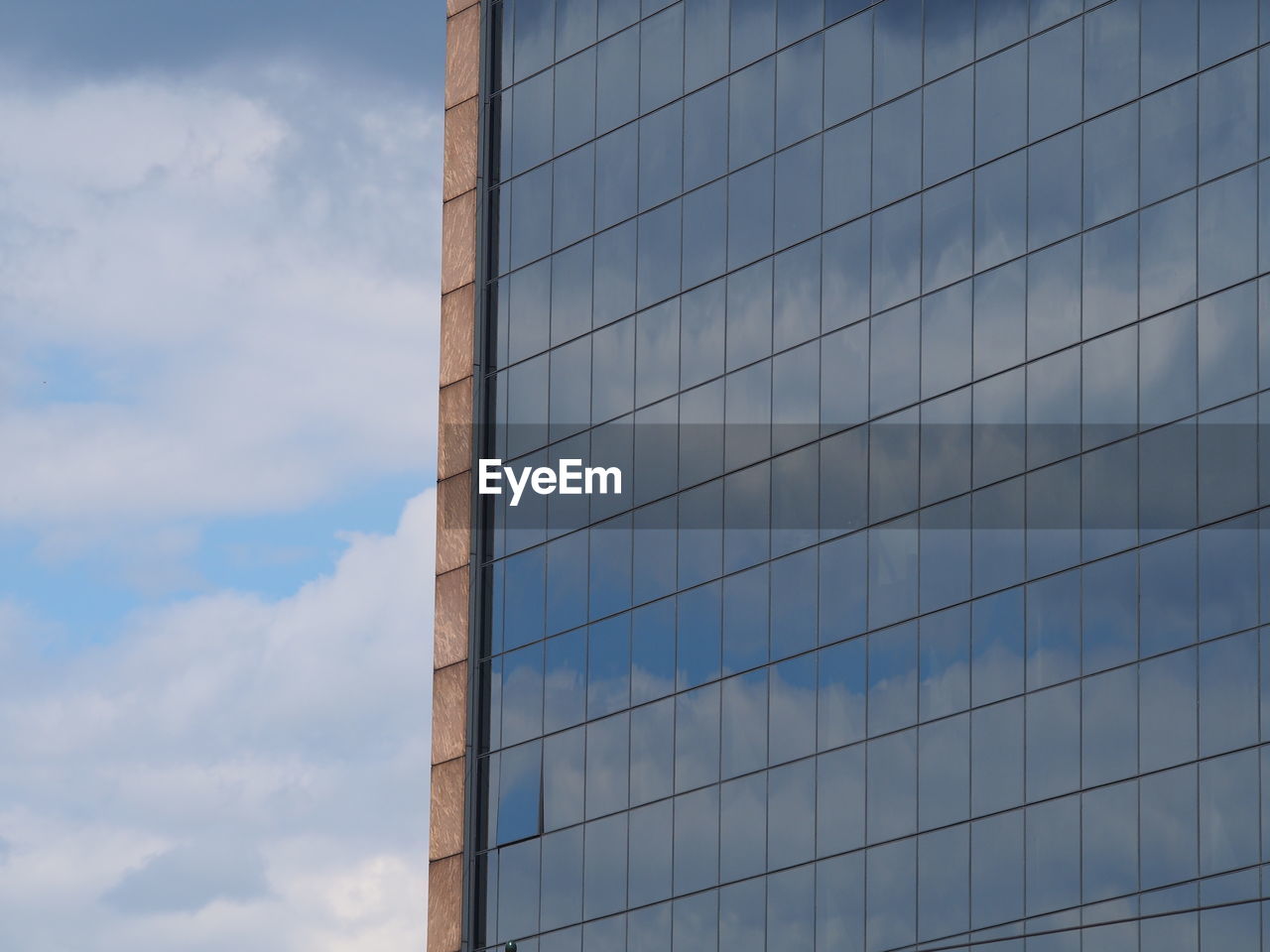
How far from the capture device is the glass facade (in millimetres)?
58906

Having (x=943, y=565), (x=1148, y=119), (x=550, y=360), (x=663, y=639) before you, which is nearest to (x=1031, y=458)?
(x=943, y=565)

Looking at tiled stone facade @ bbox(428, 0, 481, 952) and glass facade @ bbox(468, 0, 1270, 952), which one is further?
tiled stone facade @ bbox(428, 0, 481, 952)

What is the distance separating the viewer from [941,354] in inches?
2542

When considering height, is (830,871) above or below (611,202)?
below

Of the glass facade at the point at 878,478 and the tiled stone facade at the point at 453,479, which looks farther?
the tiled stone facade at the point at 453,479

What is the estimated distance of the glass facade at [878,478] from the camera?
5891cm

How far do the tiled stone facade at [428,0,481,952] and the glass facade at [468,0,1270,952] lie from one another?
801 mm

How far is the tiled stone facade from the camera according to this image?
7512 centimetres

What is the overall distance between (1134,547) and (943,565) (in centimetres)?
507

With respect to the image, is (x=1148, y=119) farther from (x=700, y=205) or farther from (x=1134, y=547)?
(x=700, y=205)

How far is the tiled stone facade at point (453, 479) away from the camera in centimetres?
7512

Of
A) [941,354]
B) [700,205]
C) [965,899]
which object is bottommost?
[965,899]

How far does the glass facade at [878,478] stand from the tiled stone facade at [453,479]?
31.5 inches

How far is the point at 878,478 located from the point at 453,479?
15677mm
